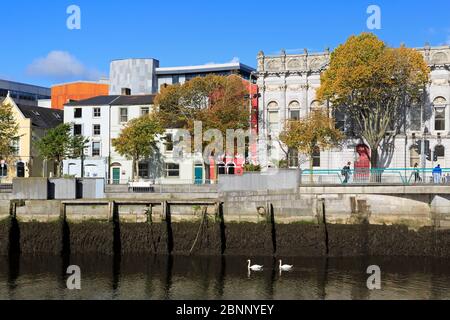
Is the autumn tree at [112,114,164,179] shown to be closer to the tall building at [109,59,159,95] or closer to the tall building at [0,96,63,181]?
the tall building at [0,96,63,181]

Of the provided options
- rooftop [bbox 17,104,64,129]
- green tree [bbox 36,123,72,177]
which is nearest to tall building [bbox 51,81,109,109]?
rooftop [bbox 17,104,64,129]

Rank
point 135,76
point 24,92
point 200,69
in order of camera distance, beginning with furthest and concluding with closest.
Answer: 1. point 24,92
2. point 135,76
3. point 200,69

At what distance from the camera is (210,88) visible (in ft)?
208

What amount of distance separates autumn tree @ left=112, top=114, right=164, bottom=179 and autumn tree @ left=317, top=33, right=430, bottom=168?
18436 millimetres

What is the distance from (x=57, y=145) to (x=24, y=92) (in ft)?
218

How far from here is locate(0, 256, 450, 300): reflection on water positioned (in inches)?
1282

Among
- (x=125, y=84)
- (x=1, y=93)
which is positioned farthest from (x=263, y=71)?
(x=1, y=93)

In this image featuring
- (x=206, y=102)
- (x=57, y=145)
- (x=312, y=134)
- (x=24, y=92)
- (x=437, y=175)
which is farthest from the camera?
(x=24, y=92)

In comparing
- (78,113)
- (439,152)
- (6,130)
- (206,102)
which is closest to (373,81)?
(439,152)

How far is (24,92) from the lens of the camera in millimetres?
126062

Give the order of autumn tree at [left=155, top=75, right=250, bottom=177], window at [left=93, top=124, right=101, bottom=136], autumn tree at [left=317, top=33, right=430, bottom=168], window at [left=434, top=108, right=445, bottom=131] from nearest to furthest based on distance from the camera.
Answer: autumn tree at [left=317, top=33, right=430, bottom=168]
window at [left=434, top=108, right=445, bottom=131]
autumn tree at [left=155, top=75, right=250, bottom=177]
window at [left=93, top=124, right=101, bottom=136]

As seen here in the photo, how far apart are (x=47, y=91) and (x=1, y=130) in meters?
74.4

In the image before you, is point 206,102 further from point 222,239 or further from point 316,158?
point 222,239
